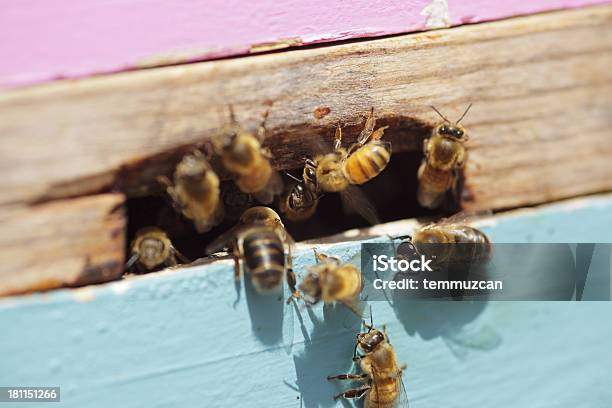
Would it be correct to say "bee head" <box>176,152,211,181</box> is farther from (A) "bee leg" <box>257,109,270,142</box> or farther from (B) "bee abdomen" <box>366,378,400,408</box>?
(B) "bee abdomen" <box>366,378,400,408</box>

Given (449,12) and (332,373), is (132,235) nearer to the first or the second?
(332,373)

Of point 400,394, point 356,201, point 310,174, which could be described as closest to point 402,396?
point 400,394

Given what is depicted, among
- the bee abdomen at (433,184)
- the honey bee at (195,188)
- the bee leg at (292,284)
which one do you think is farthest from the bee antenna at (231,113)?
the bee abdomen at (433,184)

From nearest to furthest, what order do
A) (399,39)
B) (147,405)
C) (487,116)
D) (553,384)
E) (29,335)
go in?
1. (29,335)
2. (147,405)
3. (399,39)
4. (487,116)
5. (553,384)

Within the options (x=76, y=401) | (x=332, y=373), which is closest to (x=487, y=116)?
(x=332, y=373)

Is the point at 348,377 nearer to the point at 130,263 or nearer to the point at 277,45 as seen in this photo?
the point at 130,263

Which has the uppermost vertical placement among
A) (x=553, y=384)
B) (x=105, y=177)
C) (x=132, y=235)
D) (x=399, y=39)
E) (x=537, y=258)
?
(x=399, y=39)

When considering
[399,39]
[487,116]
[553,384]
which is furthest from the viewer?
[553,384]
